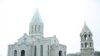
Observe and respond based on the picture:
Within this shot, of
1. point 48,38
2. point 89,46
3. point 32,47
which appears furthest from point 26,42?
point 89,46

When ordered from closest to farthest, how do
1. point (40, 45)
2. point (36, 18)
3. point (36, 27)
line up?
point (40, 45) → point (36, 27) → point (36, 18)

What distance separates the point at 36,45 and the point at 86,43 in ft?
28.9

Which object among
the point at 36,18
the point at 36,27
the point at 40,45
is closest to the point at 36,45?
the point at 40,45

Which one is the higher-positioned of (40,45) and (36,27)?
(36,27)

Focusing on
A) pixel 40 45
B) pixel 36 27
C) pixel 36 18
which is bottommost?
Answer: pixel 40 45

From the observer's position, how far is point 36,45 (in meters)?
37.5

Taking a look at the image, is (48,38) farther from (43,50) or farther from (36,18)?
(36,18)

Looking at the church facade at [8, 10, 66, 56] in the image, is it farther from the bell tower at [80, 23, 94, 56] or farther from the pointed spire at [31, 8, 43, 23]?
the bell tower at [80, 23, 94, 56]

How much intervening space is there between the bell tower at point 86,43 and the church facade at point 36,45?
338cm

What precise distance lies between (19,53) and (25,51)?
1.23 meters

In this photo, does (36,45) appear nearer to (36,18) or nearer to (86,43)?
(36,18)

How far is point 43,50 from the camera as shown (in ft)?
122

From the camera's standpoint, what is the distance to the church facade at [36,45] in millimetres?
37188

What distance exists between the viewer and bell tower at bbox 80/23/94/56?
3794cm
